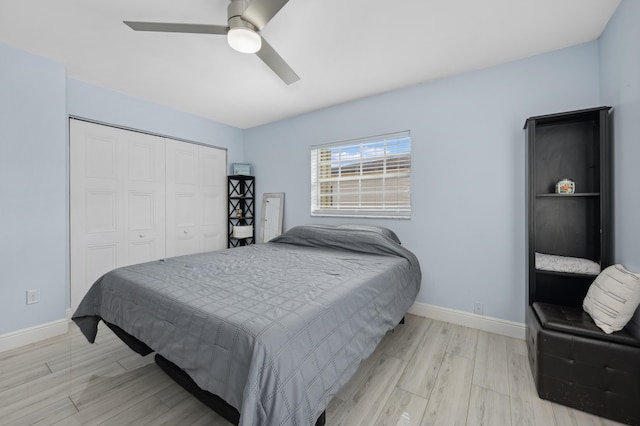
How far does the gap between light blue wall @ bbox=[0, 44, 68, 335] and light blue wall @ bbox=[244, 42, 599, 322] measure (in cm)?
321

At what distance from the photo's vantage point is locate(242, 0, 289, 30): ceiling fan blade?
147cm

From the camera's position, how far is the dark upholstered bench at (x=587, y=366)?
1429 mm

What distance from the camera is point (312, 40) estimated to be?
6.89 feet

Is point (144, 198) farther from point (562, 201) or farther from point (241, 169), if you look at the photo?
point (562, 201)

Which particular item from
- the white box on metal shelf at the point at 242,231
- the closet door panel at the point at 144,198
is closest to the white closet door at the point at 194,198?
the closet door panel at the point at 144,198

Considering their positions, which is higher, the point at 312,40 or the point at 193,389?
the point at 312,40

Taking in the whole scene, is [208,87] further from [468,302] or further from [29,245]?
[468,302]

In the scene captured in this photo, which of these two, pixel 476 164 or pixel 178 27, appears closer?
pixel 178 27

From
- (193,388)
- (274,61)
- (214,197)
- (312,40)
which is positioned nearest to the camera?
(193,388)

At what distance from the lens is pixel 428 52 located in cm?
227

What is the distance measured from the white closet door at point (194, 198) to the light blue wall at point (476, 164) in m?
2.48

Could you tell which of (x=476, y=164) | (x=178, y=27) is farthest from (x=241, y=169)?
(x=476, y=164)

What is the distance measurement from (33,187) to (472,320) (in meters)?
4.29

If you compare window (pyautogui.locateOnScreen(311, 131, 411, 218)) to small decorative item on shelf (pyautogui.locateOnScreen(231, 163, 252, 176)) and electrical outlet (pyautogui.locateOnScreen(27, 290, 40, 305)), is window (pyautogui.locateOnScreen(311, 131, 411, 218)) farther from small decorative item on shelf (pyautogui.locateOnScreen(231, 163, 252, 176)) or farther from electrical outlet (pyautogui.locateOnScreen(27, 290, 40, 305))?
electrical outlet (pyautogui.locateOnScreen(27, 290, 40, 305))
